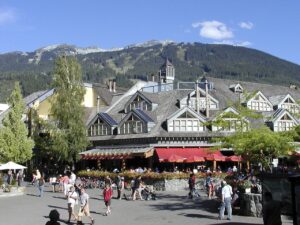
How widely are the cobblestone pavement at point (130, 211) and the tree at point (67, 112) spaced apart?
Answer: 14.2 metres

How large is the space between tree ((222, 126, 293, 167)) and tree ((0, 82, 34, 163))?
24.5m

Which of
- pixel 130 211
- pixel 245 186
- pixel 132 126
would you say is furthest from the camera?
pixel 132 126

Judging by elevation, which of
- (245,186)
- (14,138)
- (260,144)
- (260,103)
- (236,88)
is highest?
(236,88)

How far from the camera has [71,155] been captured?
50.9 meters

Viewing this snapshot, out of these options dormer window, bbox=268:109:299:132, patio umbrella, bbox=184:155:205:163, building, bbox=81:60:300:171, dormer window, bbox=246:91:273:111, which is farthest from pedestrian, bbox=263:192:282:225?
dormer window, bbox=246:91:273:111

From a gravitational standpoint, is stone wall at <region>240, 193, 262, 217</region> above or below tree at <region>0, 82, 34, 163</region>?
below

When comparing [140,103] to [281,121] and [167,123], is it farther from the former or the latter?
[281,121]

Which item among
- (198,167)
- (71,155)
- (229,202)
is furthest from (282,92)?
(229,202)

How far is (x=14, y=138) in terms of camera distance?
162ft

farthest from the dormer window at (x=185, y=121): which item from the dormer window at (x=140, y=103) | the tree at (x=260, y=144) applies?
the tree at (x=260, y=144)

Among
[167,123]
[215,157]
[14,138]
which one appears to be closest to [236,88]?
[167,123]

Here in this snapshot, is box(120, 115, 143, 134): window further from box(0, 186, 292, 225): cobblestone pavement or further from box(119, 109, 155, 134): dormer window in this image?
box(0, 186, 292, 225): cobblestone pavement

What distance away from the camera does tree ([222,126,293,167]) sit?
1156 inches

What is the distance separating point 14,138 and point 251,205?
3084 centimetres
